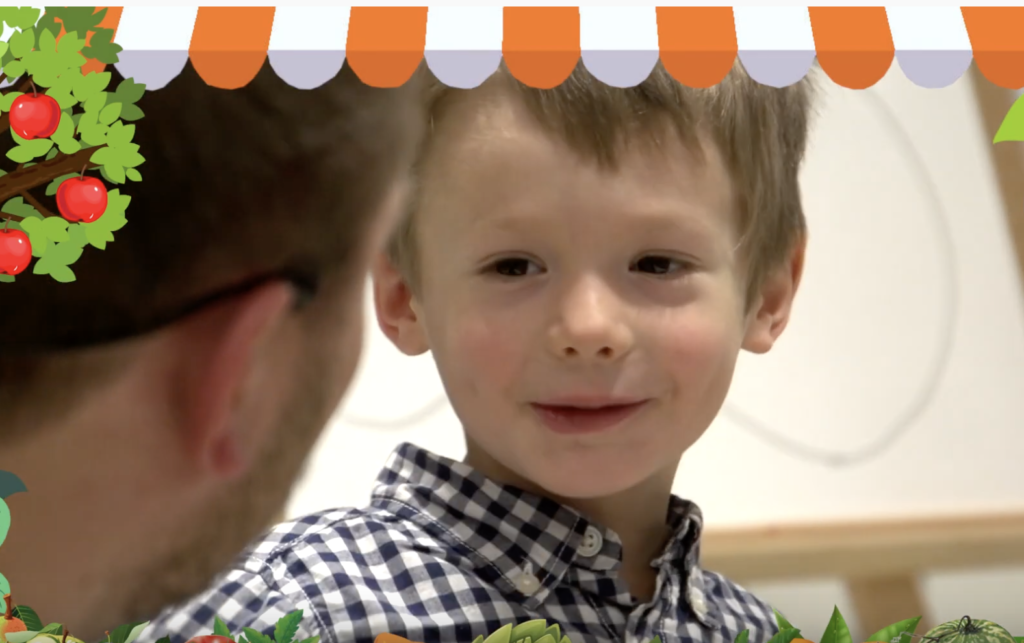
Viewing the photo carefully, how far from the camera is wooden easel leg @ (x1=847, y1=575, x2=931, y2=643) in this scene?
51cm

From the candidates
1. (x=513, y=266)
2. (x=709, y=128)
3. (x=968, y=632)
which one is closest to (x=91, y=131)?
(x=513, y=266)

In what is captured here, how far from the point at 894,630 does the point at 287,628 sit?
328mm

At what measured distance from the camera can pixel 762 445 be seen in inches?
22.0

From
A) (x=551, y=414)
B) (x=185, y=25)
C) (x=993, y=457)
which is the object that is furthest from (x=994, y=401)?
(x=185, y=25)

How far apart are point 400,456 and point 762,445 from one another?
0.23 m

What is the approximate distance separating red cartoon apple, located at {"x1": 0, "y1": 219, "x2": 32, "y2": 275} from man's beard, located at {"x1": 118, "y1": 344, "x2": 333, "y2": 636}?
0.49ft

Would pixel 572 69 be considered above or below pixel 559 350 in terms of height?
above

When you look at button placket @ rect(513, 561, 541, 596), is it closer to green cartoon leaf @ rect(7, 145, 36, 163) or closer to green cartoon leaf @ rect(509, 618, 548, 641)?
green cartoon leaf @ rect(509, 618, 548, 641)

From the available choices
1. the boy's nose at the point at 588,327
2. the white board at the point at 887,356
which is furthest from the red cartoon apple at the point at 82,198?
the white board at the point at 887,356

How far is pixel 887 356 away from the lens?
56 centimetres

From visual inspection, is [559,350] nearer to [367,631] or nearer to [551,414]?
[551,414]

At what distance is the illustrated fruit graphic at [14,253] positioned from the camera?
1.42 feet

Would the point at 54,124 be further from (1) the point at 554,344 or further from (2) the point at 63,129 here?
(1) the point at 554,344

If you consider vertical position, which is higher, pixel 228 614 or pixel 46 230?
pixel 46 230
